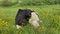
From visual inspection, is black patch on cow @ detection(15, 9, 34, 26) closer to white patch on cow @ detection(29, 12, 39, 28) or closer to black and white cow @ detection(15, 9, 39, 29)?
black and white cow @ detection(15, 9, 39, 29)

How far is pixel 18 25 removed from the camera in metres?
8.80

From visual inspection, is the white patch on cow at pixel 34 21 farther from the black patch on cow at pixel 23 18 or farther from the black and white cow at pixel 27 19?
the black patch on cow at pixel 23 18

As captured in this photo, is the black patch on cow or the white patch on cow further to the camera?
the black patch on cow

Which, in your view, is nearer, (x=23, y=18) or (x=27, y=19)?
(x=27, y=19)

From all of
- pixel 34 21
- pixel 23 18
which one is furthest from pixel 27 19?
pixel 34 21

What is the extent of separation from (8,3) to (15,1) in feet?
2.22

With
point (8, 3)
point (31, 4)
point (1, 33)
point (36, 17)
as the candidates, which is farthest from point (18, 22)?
point (8, 3)

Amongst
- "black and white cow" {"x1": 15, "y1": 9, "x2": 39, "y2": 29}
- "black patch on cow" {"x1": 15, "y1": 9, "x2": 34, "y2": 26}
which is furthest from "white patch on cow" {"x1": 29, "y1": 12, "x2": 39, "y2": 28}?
"black patch on cow" {"x1": 15, "y1": 9, "x2": 34, "y2": 26}

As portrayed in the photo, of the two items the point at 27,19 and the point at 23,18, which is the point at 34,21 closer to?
the point at 27,19

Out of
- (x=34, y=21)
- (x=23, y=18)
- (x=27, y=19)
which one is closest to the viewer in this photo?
(x=34, y=21)

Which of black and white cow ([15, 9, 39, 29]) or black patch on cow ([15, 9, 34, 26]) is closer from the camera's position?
black and white cow ([15, 9, 39, 29])

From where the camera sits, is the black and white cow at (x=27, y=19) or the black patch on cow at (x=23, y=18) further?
the black patch on cow at (x=23, y=18)

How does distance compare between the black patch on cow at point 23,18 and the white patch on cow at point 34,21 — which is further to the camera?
the black patch on cow at point 23,18

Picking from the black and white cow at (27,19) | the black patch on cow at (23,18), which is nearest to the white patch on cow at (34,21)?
the black and white cow at (27,19)
